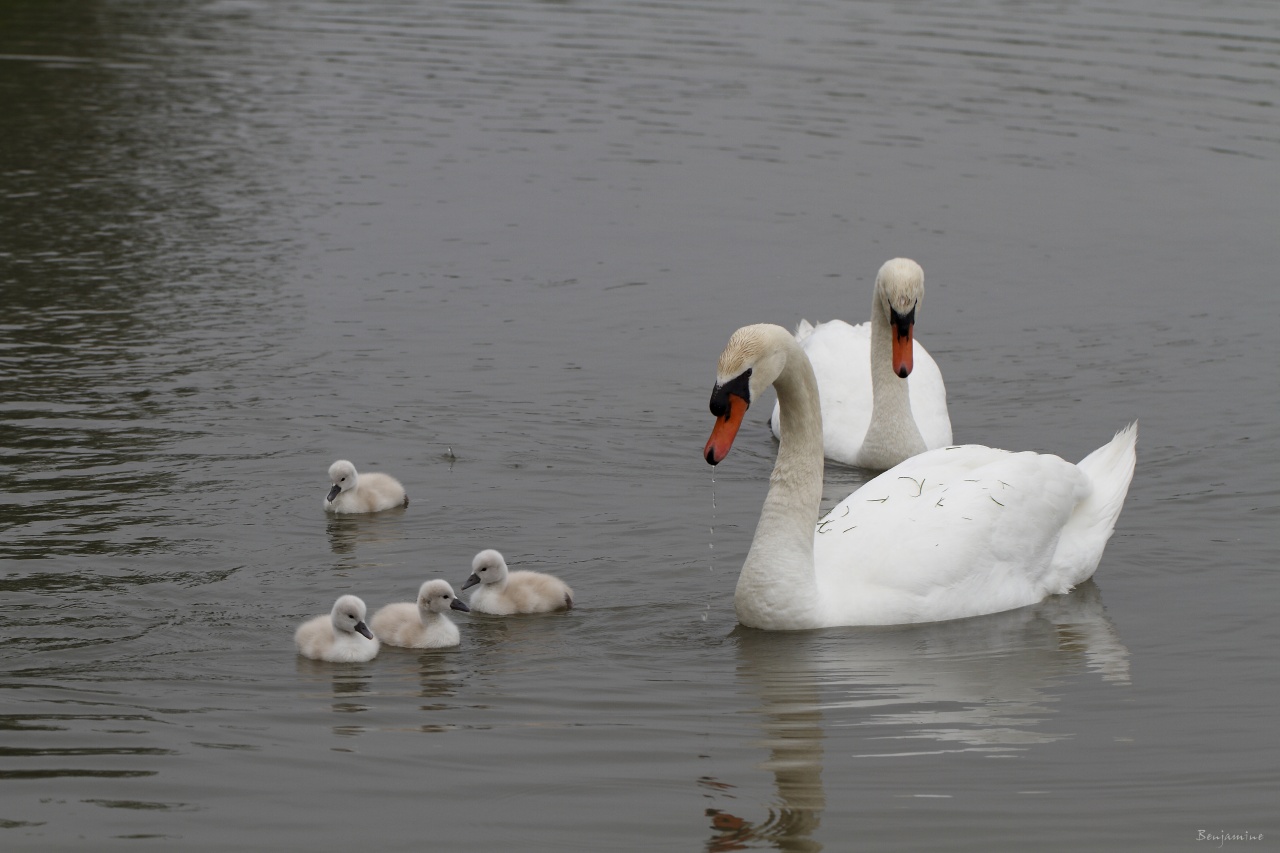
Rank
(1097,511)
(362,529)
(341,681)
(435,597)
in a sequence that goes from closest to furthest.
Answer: (341,681)
(435,597)
(1097,511)
(362,529)

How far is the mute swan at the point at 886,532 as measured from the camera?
9.45 metres

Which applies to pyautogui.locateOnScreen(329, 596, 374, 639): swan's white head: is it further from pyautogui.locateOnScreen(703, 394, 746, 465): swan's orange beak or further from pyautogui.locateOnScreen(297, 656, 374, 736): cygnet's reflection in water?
pyautogui.locateOnScreen(703, 394, 746, 465): swan's orange beak

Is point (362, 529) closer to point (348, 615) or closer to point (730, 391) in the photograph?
point (348, 615)

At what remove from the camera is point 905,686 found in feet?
28.8

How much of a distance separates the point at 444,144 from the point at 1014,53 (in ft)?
34.4

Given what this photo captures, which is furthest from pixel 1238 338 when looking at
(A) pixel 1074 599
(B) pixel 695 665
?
(B) pixel 695 665

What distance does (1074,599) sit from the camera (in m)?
10.4

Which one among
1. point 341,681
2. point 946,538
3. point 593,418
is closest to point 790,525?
point 946,538

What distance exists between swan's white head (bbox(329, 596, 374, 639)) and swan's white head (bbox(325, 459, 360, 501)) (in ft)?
7.96

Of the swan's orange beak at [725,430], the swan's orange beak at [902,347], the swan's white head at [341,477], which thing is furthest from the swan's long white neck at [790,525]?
the swan's orange beak at [902,347]

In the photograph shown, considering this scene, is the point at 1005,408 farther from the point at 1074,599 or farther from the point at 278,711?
the point at 278,711

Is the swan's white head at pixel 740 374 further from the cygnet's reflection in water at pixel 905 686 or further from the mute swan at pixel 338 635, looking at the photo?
the mute swan at pixel 338 635

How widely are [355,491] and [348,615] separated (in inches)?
101

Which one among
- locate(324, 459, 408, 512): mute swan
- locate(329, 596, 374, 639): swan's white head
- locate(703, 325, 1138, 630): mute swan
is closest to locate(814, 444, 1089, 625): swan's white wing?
locate(703, 325, 1138, 630): mute swan
